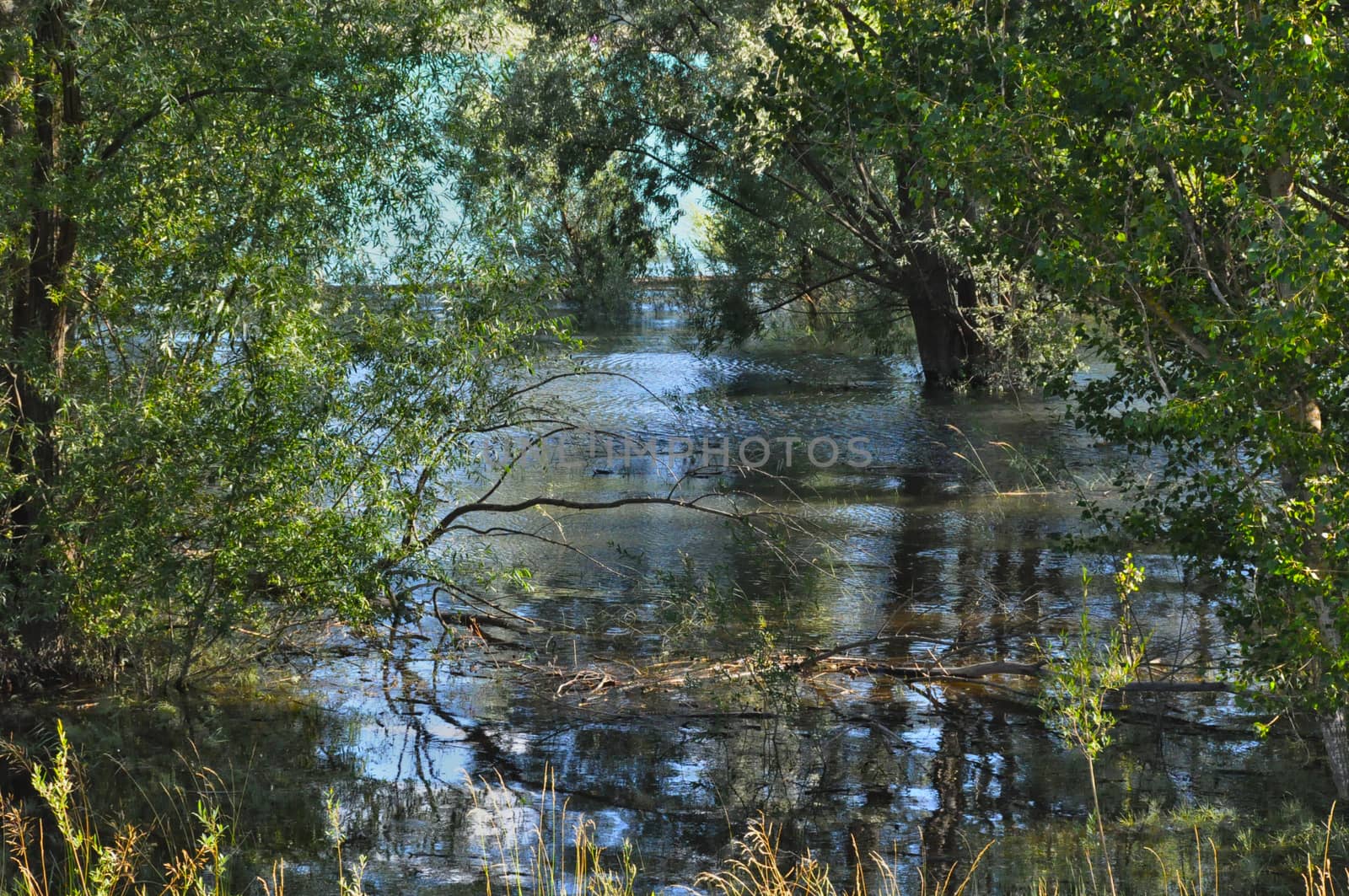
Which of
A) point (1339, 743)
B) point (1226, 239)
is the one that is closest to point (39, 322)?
point (1226, 239)

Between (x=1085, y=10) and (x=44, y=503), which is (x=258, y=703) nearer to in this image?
(x=44, y=503)

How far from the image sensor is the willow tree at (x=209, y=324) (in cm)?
720

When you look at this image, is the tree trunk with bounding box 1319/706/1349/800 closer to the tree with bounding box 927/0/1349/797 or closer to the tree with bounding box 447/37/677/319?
the tree with bounding box 927/0/1349/797

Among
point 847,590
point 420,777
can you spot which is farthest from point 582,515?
point 420,777

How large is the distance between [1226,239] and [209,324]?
5.36 metres

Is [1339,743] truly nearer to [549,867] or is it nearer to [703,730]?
[703,730]

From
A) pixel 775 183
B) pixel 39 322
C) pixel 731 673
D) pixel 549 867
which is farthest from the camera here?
pixel 775 183

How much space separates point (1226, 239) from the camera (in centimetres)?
600

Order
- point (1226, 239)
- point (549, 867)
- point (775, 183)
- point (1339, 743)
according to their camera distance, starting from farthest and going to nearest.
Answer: point (775, 183) → point (1339, 743) → point (1226, 239) → point (549, 867)

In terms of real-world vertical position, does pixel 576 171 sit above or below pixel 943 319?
above

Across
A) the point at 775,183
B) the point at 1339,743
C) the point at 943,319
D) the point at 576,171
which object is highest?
the point at 576,171

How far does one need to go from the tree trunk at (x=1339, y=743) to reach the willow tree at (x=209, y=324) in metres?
5.05

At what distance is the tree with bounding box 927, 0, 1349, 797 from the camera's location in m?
5.48

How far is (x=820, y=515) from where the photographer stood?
45.3ft
